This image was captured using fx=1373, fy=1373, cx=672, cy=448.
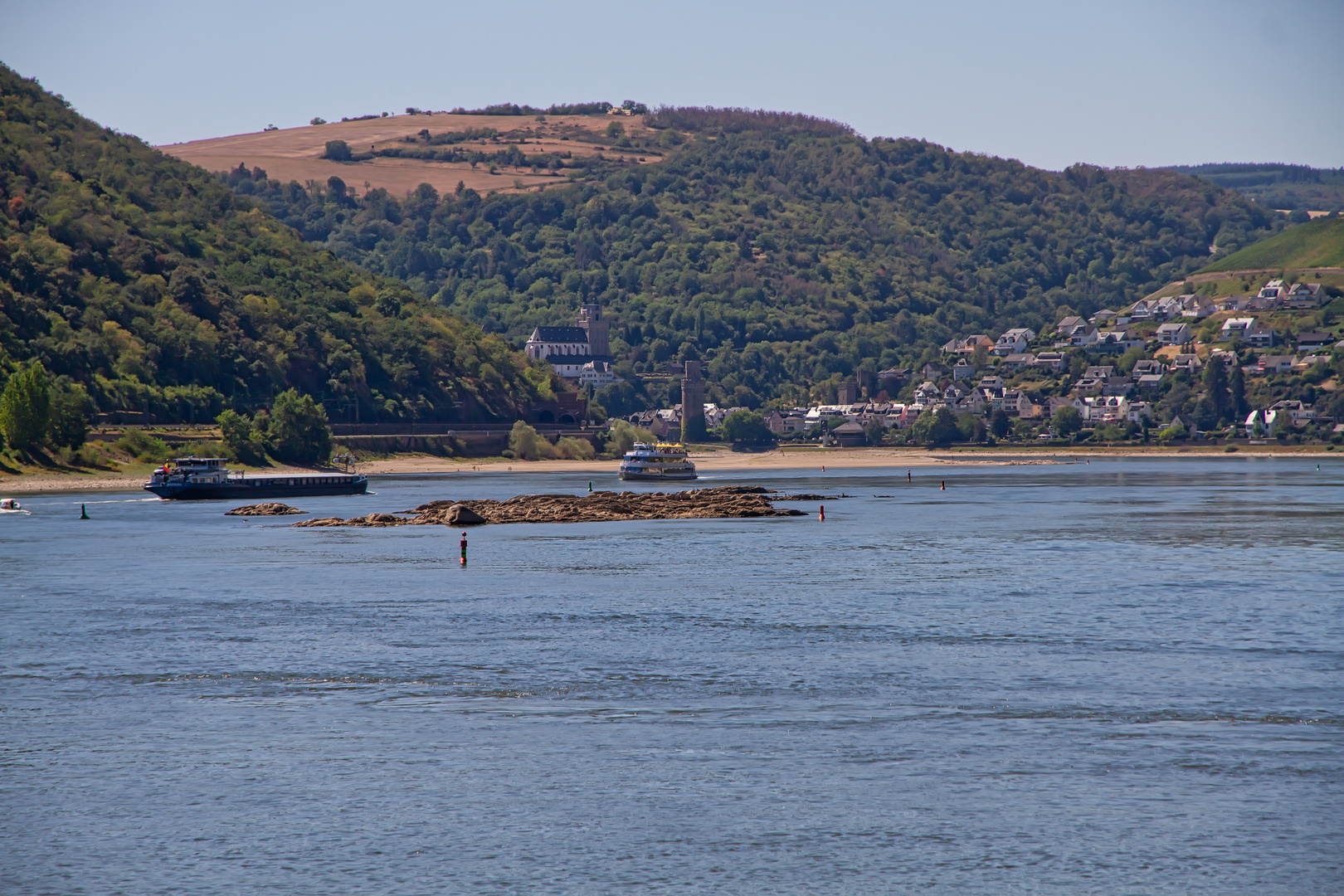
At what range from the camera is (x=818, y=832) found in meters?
21.5

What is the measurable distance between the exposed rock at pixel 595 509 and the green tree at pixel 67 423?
48.7 m

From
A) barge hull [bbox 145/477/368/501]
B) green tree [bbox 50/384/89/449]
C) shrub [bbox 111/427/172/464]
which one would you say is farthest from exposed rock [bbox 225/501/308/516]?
shrub [bbox 111/427/172/464]

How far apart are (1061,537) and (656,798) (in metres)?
58.2

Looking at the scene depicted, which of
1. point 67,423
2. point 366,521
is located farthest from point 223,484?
point 366,521

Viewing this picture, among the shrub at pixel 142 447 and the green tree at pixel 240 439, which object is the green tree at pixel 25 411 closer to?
the shrub at pixel 142 447

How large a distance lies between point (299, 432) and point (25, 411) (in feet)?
122

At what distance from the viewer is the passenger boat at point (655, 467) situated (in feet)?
509

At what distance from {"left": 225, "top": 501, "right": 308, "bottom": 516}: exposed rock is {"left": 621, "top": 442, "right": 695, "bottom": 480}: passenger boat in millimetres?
55441

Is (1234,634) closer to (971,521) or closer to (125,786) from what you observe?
(125,786)

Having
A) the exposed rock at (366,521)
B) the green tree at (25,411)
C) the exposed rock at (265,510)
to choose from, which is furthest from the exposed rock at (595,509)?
the green tree at (25,411)

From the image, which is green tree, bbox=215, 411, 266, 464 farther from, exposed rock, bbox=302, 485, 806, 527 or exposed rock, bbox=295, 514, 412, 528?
exposed rock, bbox=295, 514, 412, 528

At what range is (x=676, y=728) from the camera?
93.1 ft

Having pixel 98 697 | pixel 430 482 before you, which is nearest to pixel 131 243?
pixel 430 482

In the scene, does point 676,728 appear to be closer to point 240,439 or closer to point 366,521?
point 366,521
